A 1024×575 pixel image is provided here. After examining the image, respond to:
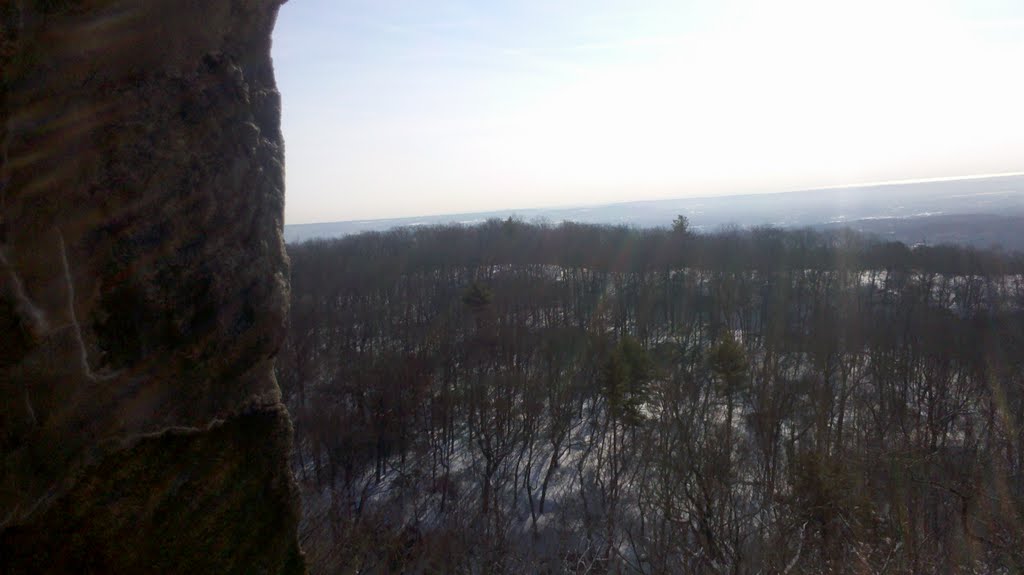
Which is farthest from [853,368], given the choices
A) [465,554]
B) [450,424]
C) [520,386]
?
[465,554]

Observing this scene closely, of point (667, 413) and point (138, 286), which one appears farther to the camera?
point (667, 413)

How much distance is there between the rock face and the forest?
15.9ft

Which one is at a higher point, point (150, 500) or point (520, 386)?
point (150, 500)

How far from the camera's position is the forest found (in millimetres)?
11836

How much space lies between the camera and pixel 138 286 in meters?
1.98

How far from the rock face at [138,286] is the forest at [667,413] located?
4833 mm

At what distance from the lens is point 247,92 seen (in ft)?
7.49

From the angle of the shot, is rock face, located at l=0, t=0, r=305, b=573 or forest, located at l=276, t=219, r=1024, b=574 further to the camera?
forest, located at l=276, t=219, r=1024, b=574

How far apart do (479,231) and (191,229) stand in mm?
53311

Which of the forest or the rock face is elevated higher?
the rock face

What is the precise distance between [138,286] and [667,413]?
2269cm

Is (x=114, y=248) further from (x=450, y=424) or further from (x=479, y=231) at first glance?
(x=479, y=231)

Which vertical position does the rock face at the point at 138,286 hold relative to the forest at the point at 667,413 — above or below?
above

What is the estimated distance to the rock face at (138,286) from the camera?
5.87 feet
